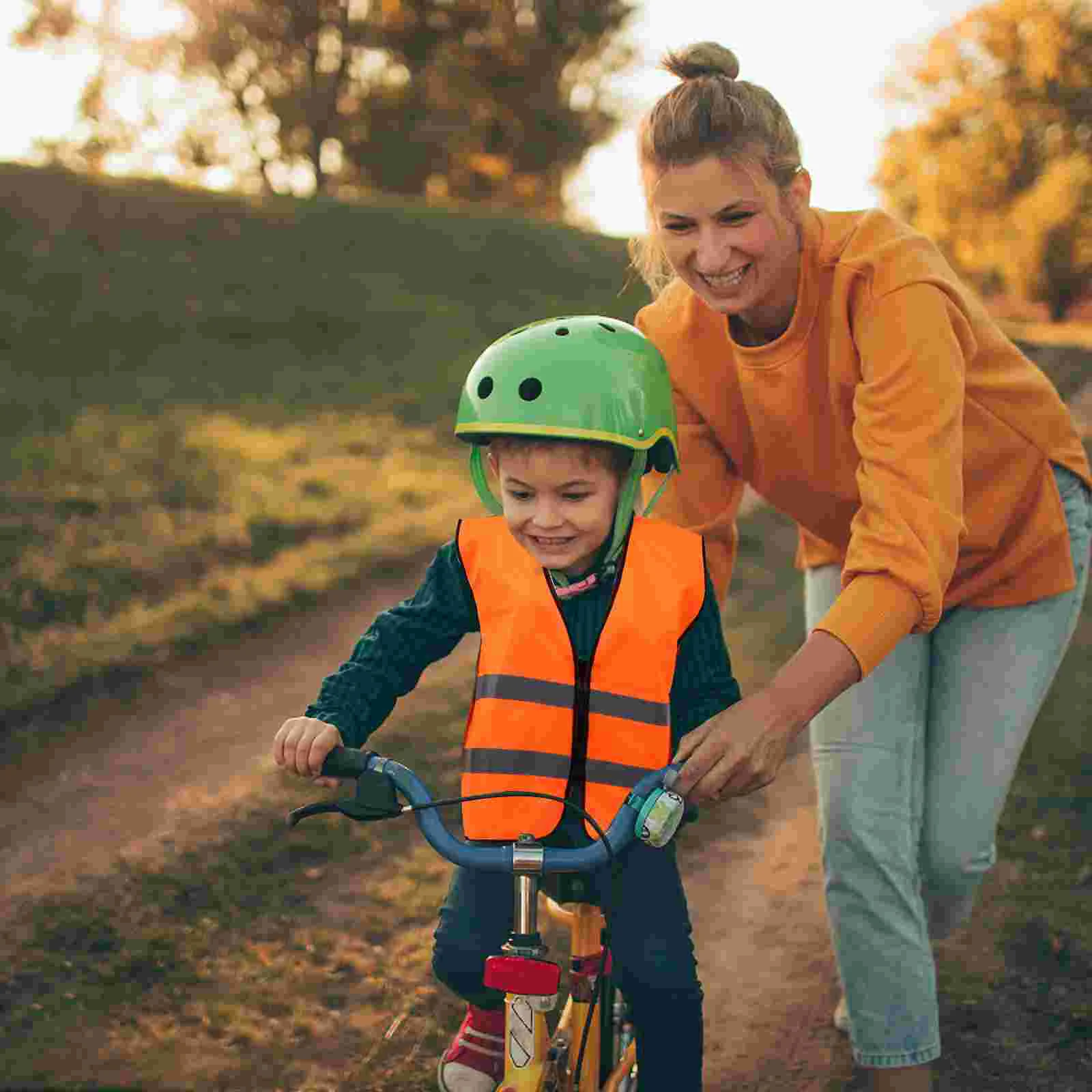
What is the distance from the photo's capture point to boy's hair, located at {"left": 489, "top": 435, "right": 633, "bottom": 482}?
272 cm

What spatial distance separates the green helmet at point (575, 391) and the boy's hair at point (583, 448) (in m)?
0.02

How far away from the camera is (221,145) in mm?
34281

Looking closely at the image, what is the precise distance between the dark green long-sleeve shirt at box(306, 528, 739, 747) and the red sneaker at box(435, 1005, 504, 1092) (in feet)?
2.26

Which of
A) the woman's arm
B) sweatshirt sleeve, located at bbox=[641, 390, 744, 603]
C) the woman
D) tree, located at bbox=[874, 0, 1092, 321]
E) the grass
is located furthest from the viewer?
tree, located at bbox=[874, 0, 1092, 321]

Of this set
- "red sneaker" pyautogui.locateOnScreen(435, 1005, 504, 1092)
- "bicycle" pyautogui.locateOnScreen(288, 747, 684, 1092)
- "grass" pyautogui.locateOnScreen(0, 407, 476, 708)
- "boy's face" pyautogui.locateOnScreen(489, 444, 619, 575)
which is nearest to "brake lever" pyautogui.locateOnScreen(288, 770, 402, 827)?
"bicycle" pyautogui.locateOnScreen(288, 747, 684, 1092)

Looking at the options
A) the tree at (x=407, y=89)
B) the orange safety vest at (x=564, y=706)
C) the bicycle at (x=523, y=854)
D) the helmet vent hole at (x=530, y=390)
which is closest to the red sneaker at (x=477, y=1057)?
the bicycle at (x=523, y=854)

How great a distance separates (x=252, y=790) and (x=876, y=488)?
357cm

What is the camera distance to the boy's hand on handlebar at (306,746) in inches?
98.4

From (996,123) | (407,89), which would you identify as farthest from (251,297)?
(996,123)

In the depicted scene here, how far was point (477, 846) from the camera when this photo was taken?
2414 mm

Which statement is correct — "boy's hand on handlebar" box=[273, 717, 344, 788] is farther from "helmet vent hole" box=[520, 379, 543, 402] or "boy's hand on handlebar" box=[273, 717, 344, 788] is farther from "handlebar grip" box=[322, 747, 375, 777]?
"helmet vent hole" box=[520, 379, 543, 402]

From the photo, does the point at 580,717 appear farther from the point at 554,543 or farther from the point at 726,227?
the point at 726,227

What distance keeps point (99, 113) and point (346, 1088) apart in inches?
568

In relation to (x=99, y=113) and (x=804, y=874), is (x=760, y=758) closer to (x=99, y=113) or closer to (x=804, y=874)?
(x=804, y=874)
